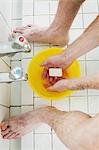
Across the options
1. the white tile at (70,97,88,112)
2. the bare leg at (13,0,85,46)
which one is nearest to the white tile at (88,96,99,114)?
the white tile at (70,97,88,112)

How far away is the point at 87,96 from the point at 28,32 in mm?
406

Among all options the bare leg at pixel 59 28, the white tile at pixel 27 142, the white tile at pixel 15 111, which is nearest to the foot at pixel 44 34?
the bare leg at pixel 59 28

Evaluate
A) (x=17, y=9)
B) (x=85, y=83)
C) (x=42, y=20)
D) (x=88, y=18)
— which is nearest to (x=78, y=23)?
(x=88, y=18)

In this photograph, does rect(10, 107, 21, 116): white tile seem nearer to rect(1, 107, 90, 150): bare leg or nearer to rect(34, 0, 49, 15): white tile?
rect(1, 107, 90, 150): bare leg

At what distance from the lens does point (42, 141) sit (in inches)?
52.3

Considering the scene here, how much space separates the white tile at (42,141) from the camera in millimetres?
1319

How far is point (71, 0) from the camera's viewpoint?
1.18 m

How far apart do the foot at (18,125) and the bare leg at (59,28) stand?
377mm

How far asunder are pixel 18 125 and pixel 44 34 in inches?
17.1

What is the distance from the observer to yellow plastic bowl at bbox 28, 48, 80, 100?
131cm

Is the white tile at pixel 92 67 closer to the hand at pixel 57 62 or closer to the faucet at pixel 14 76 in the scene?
the hand at pixel 57 62

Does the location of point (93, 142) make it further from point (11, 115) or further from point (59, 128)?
point (11, 115)

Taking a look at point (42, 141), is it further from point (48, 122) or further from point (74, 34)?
point (74, 34)

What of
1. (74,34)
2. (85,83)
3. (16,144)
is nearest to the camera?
(85,83)
